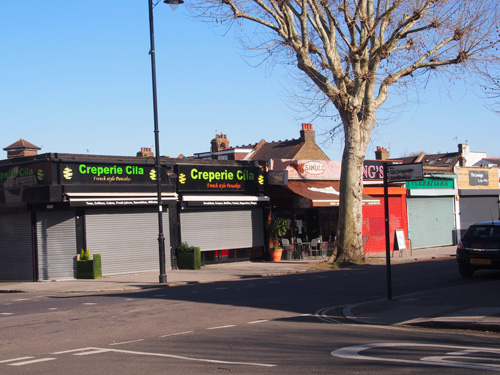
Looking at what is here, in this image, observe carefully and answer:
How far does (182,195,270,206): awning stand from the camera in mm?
27266

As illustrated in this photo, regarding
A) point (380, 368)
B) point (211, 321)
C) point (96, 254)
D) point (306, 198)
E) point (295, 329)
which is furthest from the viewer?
point (306, 198)

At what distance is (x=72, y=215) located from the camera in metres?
24.1

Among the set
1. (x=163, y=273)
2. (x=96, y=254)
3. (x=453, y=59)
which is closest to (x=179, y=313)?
(x=163, y=273)

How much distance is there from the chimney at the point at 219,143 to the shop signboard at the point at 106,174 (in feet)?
95.5

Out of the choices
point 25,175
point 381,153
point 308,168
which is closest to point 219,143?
point 381,153

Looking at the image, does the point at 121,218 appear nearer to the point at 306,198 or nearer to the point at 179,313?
the point at 306,198

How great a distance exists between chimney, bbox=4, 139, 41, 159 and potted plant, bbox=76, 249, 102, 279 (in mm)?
11214

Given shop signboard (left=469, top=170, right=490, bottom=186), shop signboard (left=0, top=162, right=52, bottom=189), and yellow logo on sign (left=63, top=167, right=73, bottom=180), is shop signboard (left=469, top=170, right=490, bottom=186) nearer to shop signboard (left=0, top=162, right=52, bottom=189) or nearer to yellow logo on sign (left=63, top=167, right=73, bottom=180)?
yellow logo on sign (left=63, top=167, right=73, bottom=180)

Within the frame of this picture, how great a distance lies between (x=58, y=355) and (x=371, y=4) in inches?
800

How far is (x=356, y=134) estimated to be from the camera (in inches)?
996

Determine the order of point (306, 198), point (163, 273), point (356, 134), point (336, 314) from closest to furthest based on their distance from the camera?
1. point (336, 314)
2. point (163, 273)
3. point (356, 134)
4. point (306, 198)

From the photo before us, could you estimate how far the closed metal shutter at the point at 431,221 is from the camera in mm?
36750

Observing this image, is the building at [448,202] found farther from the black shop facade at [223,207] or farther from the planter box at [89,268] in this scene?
the planter box at [89,268]

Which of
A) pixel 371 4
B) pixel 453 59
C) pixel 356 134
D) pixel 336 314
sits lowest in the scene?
pixel 336 314
